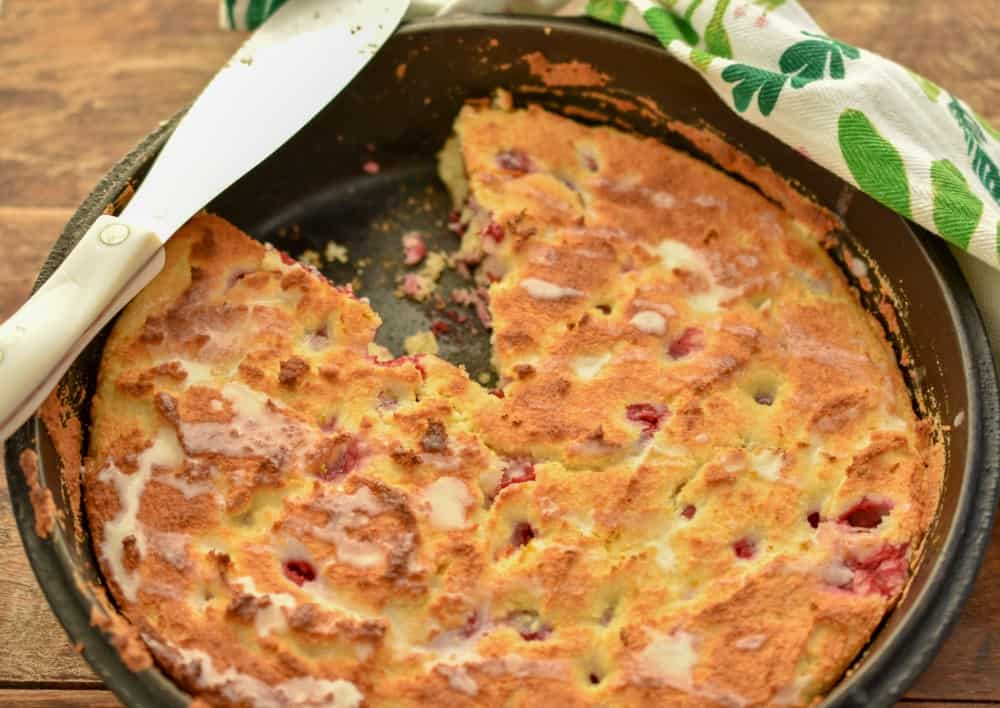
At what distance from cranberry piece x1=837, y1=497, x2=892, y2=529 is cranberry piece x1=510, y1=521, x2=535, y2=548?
0.57 meters

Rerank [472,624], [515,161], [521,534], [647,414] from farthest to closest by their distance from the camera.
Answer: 1. [515,161]
2. [647,414]
3. [521,534]
4. [472,624]

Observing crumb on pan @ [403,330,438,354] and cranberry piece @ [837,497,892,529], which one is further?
crumb on pan @ [403,330,438,354]

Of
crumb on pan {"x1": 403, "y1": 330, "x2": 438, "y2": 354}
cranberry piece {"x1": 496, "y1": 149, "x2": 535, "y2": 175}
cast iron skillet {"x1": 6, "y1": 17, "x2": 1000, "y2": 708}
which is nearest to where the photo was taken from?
cast iron skillet {"x1": 6, "y1": 17, "x2": 1000, "y2": 708}

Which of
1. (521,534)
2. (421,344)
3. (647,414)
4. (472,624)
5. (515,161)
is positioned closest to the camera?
(472,624)

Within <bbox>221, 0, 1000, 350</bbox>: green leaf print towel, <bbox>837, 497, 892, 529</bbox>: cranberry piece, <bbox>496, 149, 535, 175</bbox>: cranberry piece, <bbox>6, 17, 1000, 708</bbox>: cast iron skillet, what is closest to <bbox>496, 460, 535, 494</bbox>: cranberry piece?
<bbox>6, 17, 1000, 708</bbox>: cast iron skillet

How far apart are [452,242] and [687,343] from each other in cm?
66

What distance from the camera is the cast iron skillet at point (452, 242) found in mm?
1684

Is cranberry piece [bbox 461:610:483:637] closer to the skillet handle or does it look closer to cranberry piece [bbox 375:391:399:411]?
cranberry piece [bbox 375:391:399:411]

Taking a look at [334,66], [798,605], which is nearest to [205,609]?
[798,605]

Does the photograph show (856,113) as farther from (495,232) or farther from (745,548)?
(745,548)

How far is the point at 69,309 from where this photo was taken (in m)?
1.84

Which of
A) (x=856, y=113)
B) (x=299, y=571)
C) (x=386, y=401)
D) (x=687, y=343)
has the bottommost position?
(x=299, y=571)

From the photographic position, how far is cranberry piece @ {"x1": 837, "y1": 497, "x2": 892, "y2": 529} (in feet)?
6.41

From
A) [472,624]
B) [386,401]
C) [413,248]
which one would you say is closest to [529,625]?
[472,624]
